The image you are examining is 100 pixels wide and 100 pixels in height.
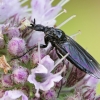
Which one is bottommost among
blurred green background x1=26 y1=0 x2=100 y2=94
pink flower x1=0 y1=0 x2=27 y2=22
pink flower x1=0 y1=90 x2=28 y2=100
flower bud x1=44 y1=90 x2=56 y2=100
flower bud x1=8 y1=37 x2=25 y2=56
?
blurred green background x1=26 y1=0 x2=100 y2=94

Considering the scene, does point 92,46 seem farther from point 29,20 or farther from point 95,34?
point 29,20

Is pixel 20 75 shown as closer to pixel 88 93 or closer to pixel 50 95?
pixel 50 95

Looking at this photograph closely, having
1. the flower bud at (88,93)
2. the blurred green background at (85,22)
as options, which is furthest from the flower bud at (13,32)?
the blurred green background at (85,22)

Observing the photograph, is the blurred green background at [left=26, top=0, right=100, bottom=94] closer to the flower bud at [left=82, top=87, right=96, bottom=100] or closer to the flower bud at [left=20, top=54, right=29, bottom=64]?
the flower bud at [left=82, top=87, right=96, bottom=100]

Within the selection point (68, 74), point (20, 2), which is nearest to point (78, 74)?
point (68, 74)

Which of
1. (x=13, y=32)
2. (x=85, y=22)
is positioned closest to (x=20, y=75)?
(x=13, y=32)

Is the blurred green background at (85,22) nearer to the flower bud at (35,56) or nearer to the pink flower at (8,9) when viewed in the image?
the pink flower at (8,9)

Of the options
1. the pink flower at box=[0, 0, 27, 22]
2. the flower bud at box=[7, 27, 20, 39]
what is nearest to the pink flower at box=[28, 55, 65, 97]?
the flower bud at box=[7, 27, 20, 39]
